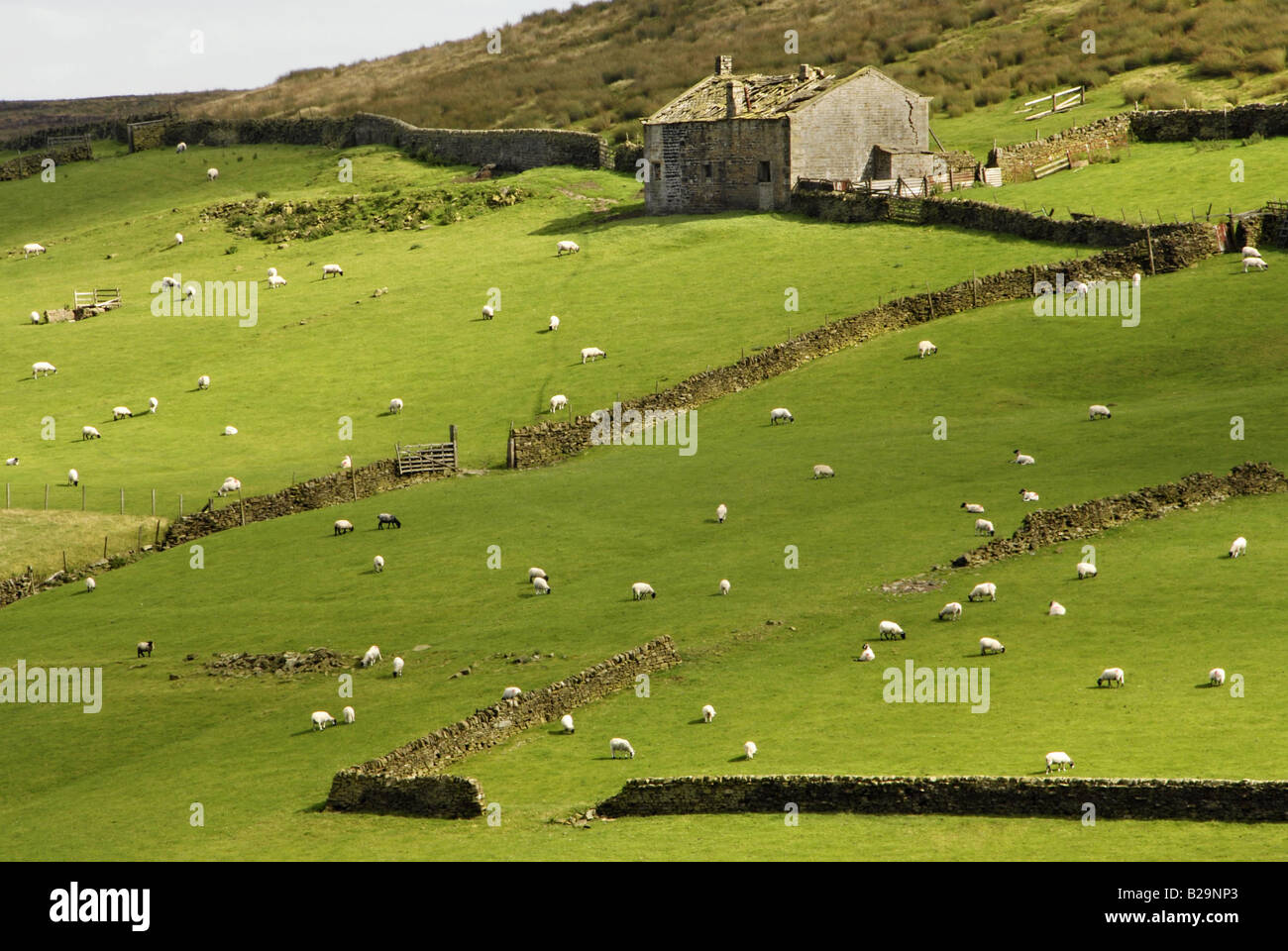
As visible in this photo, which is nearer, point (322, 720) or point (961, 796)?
point (961, 796)

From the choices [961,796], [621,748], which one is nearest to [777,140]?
[621,748]

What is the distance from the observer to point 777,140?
76.6 meters

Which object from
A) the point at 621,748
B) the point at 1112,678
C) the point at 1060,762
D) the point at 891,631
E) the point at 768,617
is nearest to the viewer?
the point at 1060,762

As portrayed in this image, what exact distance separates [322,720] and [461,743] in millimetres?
4152

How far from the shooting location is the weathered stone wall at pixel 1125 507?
142 feet

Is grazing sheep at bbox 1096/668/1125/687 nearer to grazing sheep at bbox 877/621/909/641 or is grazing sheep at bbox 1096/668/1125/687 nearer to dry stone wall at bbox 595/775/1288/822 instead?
grazing sheep at bbox 877/621/909/641

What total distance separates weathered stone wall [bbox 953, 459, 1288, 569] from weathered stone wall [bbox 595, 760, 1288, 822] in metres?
14.4

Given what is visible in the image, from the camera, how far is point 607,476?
53.5 m

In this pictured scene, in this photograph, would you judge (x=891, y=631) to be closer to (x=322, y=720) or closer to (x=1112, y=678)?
(x=1112, y=678)

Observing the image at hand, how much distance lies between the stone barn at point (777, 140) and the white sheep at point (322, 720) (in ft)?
148

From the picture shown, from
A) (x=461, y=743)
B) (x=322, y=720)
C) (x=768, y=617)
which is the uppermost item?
(x=768, y=617)

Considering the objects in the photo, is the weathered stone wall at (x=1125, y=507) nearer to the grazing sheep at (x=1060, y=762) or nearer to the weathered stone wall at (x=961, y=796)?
the grazing sheep at (x=1060, y=762)

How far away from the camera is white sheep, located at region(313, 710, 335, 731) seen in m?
37.2
